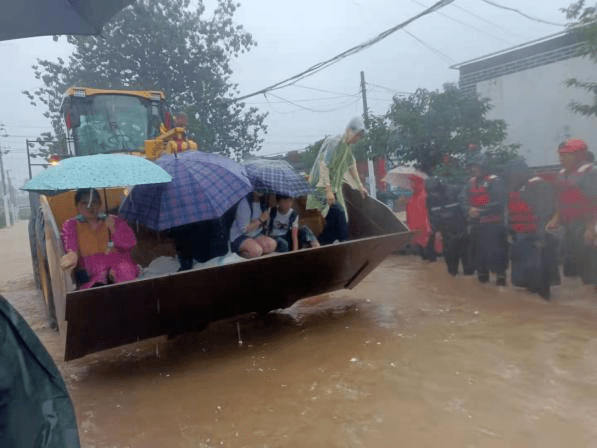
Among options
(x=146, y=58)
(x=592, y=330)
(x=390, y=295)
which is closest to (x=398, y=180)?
(x=390, y=295)

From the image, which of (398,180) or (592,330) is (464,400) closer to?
(592,330)

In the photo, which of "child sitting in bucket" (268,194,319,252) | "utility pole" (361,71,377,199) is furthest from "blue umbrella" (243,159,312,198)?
"utility pole" (361,71,377,199)

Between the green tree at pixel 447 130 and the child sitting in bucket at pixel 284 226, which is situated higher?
the green tree at pixel 447 130

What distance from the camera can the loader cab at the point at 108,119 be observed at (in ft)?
26.4

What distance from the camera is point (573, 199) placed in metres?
6.34

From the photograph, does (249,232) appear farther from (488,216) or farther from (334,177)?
(488,216)

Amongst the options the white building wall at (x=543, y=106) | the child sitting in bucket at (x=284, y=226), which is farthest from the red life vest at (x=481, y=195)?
the white building wall at (x=543, y=106)

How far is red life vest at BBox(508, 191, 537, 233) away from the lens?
634 cm

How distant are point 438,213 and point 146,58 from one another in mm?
16538

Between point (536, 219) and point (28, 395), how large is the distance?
602 centimetres

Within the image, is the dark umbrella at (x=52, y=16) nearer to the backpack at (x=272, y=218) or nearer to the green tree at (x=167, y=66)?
the backpack at (x=272, y=218)

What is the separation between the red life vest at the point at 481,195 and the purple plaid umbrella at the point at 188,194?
3.57 meters

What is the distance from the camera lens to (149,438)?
3.57m

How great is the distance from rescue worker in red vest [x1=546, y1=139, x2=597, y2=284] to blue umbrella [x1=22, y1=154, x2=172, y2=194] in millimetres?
4684
